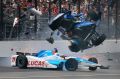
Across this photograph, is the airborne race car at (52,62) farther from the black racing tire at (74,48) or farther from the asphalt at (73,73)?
the black racing tire at (74,48)

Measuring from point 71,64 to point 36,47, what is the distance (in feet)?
6.97

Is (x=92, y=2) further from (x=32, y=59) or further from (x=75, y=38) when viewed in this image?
(x=32, y=59)

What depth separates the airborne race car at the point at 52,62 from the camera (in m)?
15.6

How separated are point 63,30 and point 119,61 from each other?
1.91 m

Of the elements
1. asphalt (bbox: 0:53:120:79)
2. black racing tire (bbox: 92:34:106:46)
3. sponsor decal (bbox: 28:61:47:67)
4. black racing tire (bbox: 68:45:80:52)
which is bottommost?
asphalt (bbox: 0:53:120:79)

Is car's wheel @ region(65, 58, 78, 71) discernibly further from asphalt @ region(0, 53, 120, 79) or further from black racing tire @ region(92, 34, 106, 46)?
black racing tire @ region(92, 34, 106, 46)

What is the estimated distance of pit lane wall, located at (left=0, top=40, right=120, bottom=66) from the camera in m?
17.3

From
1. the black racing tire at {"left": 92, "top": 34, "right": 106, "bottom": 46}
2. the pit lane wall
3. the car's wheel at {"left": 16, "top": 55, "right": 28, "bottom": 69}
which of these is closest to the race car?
the black racing tire at {"left": 92, "top": 34, "right": 106, "bottom": 46}

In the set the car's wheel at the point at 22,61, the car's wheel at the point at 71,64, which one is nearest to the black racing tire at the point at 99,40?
the car's wheel at the point at 71,64

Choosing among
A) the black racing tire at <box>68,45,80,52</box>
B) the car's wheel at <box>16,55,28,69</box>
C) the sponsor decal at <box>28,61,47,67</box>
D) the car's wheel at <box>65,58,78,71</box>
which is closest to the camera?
the car's wheel at <box>65,58,78,71</box>

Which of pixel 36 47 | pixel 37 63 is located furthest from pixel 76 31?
pixel 37 63

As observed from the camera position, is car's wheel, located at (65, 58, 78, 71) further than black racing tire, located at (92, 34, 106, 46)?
No

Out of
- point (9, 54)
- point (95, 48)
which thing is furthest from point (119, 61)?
point (9, 54)

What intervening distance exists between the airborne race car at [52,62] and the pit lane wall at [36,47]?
1.08m
